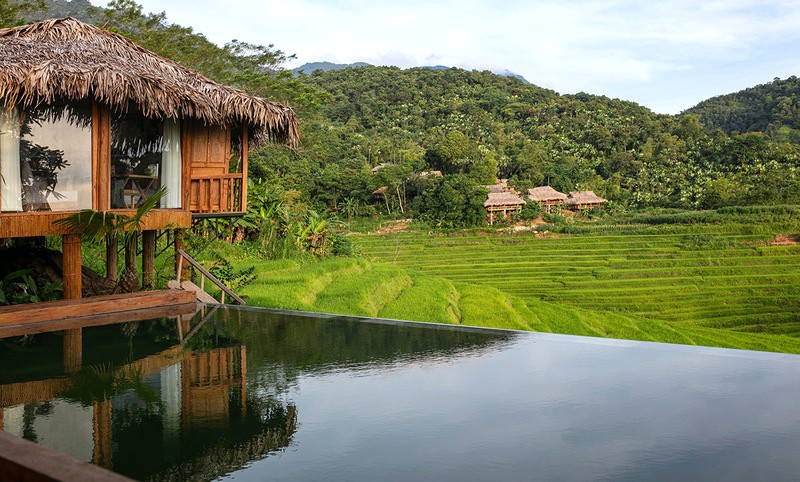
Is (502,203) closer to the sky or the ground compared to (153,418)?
closer to the sky

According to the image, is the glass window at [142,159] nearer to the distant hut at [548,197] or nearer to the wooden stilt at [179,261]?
the wooden stilt at [179,261]

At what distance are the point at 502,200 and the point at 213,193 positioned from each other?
80.0 feet

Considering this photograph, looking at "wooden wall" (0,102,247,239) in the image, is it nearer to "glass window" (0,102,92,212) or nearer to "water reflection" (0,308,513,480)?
"glass window" (0,102,92,212)

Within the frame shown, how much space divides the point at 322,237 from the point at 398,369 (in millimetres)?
9446

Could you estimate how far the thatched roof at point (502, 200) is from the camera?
30.5 m

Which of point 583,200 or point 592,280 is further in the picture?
point 583,200

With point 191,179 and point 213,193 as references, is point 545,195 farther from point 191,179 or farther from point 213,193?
point 191,179

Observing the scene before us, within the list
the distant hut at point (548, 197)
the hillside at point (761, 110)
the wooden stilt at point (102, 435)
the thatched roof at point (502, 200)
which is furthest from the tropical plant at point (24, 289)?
the hillside at point (761, 110)

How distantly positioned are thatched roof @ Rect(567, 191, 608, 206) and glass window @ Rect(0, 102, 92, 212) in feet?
96.9

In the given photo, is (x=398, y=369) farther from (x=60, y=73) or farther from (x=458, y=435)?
(x=60, y=73)

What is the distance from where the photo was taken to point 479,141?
4062 cm

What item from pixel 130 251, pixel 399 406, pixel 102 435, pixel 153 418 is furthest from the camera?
pixel 130 251

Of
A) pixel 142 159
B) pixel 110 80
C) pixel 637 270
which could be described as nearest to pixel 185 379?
pixel 110 80

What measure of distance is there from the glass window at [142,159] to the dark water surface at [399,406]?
1.58 metres
